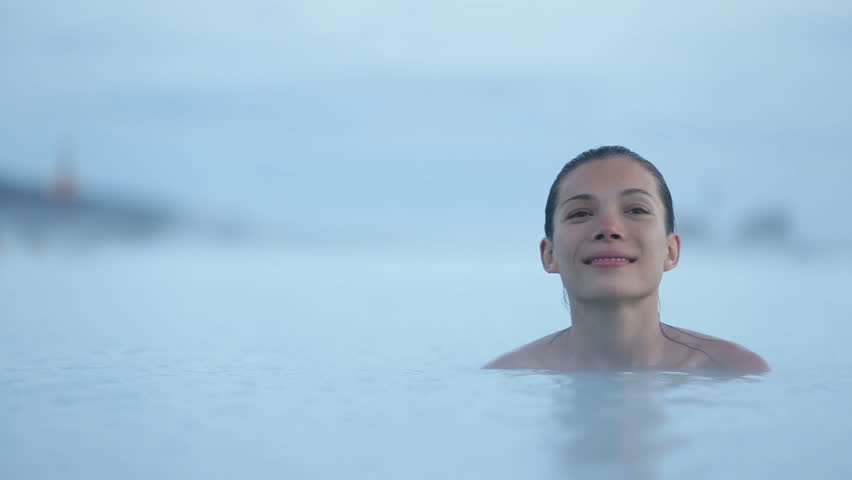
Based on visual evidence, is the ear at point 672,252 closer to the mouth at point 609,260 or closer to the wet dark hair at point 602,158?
the wet dark hair at point 602,158

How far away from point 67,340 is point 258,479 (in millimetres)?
2942

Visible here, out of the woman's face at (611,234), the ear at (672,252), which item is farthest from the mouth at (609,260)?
the ear at (672,252)

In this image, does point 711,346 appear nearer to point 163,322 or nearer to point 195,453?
point 195,453

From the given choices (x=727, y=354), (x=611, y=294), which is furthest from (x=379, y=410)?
(x=727, y=354)

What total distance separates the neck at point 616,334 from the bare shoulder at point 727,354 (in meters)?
0.14

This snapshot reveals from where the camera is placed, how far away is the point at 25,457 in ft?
6.23

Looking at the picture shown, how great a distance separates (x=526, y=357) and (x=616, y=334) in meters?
0.38

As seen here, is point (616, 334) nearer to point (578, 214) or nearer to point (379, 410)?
point (578, 214)

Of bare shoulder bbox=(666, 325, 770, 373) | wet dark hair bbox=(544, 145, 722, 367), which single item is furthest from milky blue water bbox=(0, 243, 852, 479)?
wet dark hair bbox=(544, 145, 722, 367)

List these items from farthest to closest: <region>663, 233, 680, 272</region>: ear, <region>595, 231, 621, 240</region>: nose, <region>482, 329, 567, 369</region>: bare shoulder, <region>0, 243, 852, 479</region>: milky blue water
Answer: <region>482, 329, 567, 369</region>: bare shoulder < <region>663, 233, 680, 272</region>: ear < <region>595, 231, 621, 240</region>: nose < <region>0, 243, 852, 479</region>: milky blue water

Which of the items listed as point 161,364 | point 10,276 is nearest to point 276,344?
point 161,364

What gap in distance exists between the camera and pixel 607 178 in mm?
2758

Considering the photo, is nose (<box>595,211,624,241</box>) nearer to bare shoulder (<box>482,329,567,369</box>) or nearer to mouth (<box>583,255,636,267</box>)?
mouth (<box>583,255,636,267</box>)

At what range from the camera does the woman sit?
2691mm
